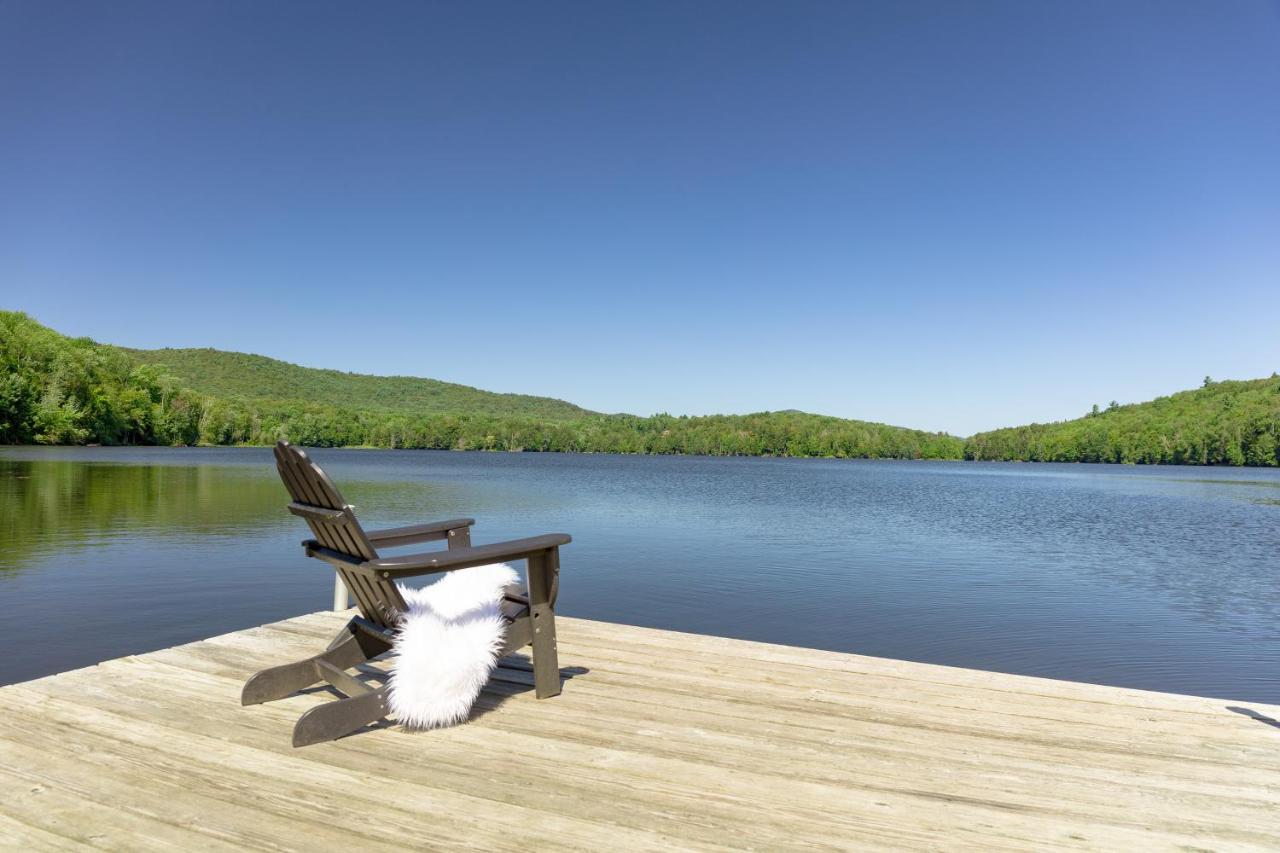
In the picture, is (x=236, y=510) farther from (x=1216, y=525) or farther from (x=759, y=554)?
(x=1216, y=525)

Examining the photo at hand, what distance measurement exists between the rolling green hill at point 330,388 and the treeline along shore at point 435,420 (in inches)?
13.0

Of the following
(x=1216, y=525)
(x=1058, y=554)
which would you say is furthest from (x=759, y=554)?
(x=1216, y=525)

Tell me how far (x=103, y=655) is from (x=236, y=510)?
44.5ft

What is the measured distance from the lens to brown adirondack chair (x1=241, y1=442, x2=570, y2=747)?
2902 mm

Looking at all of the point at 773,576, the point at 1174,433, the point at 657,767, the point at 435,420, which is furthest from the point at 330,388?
the point at 657,767

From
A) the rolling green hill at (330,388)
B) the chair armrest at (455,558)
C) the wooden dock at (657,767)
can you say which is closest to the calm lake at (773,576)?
the wooden dock at (657,767)

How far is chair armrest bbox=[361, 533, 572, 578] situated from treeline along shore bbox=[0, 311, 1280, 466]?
6426 centimetres

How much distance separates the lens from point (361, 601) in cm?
327

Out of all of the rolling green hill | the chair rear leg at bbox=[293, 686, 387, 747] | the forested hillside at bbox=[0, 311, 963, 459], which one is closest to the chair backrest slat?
the chair rear leg at bbox=[293, 686, 387, 747]

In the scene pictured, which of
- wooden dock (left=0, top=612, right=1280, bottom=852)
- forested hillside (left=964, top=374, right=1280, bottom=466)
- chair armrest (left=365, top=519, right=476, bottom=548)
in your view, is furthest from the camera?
forested hillside (left=964, top=374, right=1280, bottom=466)

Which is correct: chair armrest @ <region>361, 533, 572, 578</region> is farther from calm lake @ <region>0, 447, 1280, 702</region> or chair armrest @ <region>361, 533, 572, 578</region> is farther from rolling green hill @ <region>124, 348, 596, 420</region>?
rolling green hill @ <region>124, 348, 596, 420</region>

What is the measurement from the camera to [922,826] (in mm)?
2268

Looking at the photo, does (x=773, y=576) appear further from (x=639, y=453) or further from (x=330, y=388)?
(x=330, y=388)

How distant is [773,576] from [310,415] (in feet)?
304
